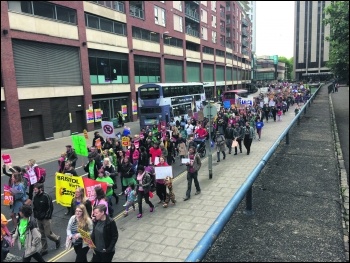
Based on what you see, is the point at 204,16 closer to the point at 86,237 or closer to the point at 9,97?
the point at 9,97

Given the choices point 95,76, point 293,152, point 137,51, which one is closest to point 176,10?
point 137,51

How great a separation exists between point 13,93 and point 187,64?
35.4 metres

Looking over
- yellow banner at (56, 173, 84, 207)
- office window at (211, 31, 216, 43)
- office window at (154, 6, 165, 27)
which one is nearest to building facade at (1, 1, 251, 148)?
office window at (154, 6, 165, 27)

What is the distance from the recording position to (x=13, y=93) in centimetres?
2261

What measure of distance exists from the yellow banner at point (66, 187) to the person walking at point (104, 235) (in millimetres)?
3430

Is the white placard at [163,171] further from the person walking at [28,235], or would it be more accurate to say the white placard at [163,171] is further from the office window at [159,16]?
the office window at [159,16]

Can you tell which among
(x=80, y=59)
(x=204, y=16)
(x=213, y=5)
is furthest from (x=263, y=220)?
(x=213, y=5)

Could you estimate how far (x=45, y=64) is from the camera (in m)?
25.6

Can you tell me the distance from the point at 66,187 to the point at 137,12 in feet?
108

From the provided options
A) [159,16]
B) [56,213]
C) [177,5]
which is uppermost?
[177,5]

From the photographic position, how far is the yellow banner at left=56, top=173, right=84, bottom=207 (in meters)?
8.80

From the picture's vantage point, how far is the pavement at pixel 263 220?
5270 mm

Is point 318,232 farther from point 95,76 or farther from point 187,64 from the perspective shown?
point 187,64

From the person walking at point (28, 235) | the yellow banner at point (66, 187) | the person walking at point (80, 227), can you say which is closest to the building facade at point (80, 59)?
the yellow banner at point (66, 187)
